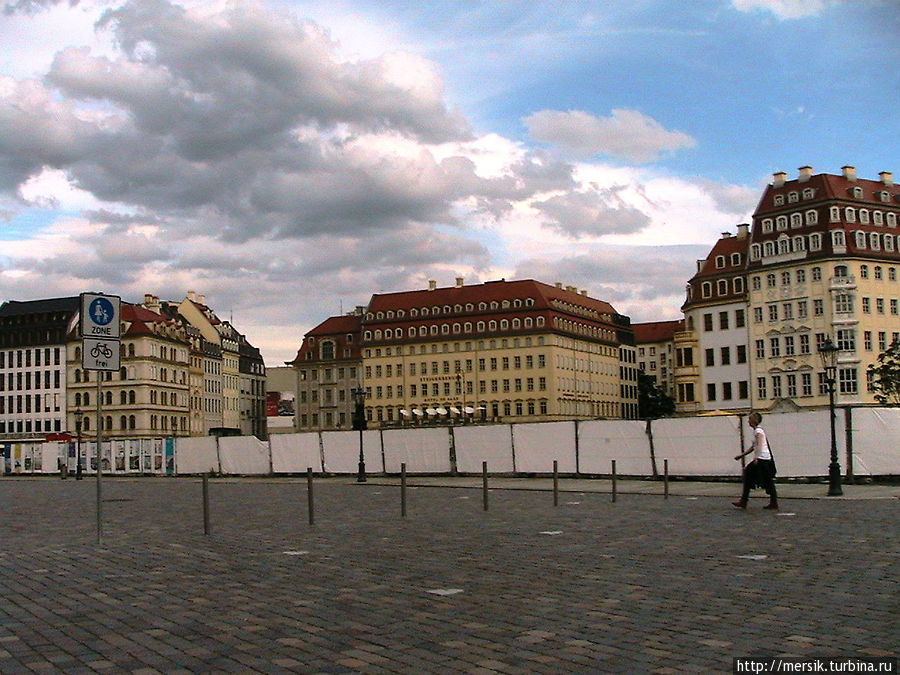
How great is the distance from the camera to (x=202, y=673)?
705cm

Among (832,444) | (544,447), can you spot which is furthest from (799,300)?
(832,444)

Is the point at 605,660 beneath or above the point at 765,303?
beneath

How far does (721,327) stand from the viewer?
105 metres

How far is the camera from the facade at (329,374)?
6048 inches

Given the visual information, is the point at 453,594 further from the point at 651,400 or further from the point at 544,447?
the point at 651,400

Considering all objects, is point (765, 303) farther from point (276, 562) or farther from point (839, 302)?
point (276, 562)

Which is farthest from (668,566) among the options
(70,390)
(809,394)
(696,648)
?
(70,390)

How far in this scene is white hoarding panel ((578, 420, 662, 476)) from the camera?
34.0 m

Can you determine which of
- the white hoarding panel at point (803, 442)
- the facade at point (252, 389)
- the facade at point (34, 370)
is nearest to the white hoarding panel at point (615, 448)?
the white hoarding panel at point (803, 442)

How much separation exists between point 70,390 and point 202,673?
5057 inches

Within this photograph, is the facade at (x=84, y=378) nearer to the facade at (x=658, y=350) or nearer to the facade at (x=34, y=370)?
the facade at (x=34, y=370)

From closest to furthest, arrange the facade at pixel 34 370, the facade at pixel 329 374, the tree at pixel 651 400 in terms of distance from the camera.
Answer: the facade at pixel 34 370, the facade at pixel 329 374, the tree at pixel 651 400

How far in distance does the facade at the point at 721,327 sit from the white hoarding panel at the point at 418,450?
2584 inches

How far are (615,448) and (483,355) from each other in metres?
104
